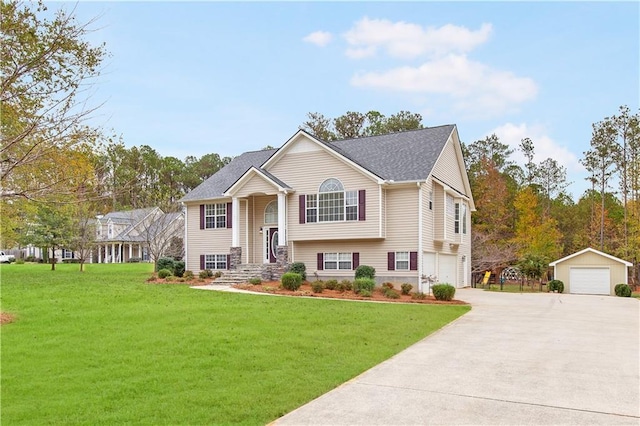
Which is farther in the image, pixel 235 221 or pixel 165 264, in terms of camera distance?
pixel 165 264

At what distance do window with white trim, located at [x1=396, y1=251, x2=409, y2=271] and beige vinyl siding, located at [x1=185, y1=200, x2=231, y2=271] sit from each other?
31.1 feet

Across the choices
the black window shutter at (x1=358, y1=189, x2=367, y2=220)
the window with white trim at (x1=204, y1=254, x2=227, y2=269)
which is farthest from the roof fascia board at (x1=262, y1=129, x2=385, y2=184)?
the window with white trim at (x1=204, y1=254, x2=227, y2=269)

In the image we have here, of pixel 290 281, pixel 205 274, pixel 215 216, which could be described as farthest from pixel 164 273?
pixel 290 281

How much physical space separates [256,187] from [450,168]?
10.5 m

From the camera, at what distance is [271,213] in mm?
26594

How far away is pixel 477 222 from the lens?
1676 inches

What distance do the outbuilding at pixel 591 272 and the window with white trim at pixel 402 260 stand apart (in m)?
10.1

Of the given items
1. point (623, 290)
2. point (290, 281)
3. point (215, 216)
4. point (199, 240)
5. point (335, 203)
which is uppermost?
point (335, 203)

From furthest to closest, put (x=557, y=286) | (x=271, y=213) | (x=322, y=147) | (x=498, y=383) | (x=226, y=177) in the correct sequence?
(x=226, y=177) → (x=557, y=286) → (x=271, y=213) → (x=322, y=147) → (x=498, y=383)

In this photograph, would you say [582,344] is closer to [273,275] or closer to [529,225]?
[273,275]

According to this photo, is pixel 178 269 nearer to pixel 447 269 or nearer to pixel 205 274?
pixel 205 274

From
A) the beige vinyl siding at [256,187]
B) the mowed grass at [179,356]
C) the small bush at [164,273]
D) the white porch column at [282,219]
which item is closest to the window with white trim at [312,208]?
the white porch column at [282,219]

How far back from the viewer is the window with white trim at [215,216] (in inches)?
1093

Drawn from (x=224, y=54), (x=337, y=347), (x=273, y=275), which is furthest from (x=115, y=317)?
(x=273, y=275)
